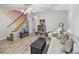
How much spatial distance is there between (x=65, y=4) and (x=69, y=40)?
499 mm

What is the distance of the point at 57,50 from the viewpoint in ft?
5.18

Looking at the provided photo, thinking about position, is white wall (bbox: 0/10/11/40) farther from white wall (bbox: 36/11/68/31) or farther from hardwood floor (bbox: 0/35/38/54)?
white wall (bbox: 36/11/68/31)

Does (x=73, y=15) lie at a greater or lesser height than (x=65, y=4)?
lesser

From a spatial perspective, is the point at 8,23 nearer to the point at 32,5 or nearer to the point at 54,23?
the point at 32,5

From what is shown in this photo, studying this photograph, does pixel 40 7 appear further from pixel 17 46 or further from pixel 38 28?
pixel 17 46

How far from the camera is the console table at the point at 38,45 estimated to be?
62.2 inches

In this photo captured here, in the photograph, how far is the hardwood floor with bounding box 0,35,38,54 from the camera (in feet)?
5.00

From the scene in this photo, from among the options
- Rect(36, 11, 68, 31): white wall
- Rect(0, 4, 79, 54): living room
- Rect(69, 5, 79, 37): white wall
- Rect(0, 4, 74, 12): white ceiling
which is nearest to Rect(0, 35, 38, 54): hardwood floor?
Rect(0, 4, 79, 54): living room

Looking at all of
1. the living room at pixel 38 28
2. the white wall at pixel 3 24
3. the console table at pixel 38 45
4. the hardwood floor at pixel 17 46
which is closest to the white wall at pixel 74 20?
the living room at pixel 38 28

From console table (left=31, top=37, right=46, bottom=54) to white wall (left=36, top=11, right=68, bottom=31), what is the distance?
191 millimetres

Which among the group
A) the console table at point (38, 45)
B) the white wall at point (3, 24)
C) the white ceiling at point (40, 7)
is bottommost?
the console table at point (38, 45)

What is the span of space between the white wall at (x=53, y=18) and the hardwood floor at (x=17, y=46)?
0.93 ft

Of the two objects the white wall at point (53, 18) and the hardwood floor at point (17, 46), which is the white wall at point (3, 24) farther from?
the white wall at point (53, 18)
